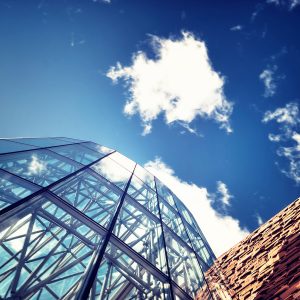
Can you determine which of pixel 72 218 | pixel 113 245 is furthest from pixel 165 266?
pixel 72 218

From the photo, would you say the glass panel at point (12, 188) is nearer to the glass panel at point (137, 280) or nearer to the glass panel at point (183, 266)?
the glass panel at point (137, 280)

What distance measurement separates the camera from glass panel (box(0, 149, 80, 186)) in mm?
5434

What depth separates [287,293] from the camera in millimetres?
4238

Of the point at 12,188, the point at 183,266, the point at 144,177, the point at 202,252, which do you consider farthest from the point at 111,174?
the point at 202,252

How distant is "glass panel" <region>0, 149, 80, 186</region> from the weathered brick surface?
4691mm

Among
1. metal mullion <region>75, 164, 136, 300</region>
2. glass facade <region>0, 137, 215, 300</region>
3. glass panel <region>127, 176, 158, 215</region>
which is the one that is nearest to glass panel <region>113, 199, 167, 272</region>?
glass facade <region>0, 137, 215, 300</region>

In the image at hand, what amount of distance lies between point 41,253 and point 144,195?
4.28m

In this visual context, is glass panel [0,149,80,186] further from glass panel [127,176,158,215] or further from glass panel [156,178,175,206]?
glass panel [156,178,175,206]

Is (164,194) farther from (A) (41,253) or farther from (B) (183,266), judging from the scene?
(A) (41,253)

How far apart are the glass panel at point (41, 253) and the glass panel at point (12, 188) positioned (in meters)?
0.34

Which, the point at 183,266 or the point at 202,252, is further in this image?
the point at 202,252

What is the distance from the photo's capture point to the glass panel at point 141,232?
5652 millimetres

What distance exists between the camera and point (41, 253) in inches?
225

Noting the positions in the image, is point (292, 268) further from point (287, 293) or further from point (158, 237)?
point (158, 237)
